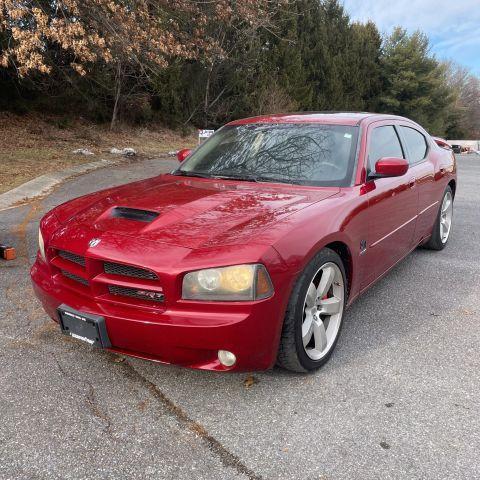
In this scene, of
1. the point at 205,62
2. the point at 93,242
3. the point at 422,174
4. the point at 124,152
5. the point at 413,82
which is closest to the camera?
the point at 93,242

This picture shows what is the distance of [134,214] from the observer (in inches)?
108

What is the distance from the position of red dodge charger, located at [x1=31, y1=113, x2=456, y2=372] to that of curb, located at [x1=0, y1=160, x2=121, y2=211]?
516cm

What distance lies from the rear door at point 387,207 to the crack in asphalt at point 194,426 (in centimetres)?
165

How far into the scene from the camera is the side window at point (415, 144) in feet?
14.2

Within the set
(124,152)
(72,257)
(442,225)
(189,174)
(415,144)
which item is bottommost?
(124,152)

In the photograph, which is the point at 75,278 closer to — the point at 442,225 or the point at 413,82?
the point at 442,225

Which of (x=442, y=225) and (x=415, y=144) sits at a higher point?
(x=415, y=144)

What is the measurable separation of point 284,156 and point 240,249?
1.44m

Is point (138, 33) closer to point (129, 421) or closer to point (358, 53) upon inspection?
point (129, 421)

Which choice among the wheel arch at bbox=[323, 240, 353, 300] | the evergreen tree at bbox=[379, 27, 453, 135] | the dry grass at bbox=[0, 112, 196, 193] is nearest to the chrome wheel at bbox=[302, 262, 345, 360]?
the wheel arch at bbox=[323, 240, 353, 300]

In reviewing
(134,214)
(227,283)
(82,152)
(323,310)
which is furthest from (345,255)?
(82,152)

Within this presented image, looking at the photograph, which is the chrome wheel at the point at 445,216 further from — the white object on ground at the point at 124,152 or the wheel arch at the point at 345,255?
the white object on ground at the point at 124,152

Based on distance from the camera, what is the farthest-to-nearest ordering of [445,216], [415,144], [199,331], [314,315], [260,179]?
[445,216] → [415,144] → [260,179] → [314,315] → [199,331]

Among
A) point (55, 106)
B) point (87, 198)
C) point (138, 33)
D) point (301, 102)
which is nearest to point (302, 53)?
point (301, 102)
